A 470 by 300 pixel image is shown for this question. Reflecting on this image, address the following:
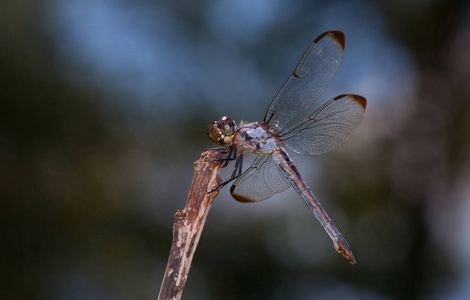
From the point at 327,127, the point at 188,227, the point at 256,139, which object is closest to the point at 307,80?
the point at 327,127

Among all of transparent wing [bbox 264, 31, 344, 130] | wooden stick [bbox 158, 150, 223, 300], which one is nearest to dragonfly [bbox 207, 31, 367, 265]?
transparent wing [bbox 264, 31, 344, 130]

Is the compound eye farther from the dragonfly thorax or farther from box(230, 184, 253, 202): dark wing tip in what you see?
box(230, 184, 253, 202): dark wing tip

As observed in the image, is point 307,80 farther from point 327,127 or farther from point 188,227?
point 188,227

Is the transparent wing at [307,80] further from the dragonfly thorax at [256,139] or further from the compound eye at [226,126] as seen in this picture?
the compound eye at [226,126]

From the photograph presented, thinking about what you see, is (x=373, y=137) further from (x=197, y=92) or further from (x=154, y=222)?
(x=154, y=222)

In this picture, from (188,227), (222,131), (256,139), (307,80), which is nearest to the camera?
(188,227)

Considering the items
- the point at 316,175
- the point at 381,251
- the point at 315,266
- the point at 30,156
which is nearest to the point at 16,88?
the point at 30,156

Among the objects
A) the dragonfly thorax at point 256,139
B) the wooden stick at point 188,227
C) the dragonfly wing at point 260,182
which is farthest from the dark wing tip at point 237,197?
the wooden stick at point 188,227
